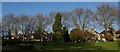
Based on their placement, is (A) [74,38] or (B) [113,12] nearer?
(B) [113,12]

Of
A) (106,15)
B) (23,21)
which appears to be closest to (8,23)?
(23,21)

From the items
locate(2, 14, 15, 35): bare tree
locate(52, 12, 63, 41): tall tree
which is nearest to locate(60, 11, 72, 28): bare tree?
locate(52, 12, 63, 41): tall tree

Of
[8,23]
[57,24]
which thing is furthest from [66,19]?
[8,23]

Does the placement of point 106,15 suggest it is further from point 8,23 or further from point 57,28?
point 8,23

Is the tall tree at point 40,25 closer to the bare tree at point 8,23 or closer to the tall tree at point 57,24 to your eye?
the tall tree at point 57,24

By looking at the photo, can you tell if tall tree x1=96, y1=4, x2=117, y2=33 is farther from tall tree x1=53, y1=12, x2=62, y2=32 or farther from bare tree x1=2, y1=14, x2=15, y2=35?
bare tree x1=2, y1=14, x2=15, y2=35

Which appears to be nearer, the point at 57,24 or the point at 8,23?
the point at 8,23

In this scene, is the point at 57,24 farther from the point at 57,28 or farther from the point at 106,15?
the point at 106,15

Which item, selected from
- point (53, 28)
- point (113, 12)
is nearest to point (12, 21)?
point (53, 28)

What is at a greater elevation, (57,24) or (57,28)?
(57,24)

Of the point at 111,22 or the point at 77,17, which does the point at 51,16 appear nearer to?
the point at 77,17

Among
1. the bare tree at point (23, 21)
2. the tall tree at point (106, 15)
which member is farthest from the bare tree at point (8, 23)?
the tall tree at point (106, 15)

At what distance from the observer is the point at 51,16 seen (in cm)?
1991

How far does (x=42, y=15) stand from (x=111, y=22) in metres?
6.69
